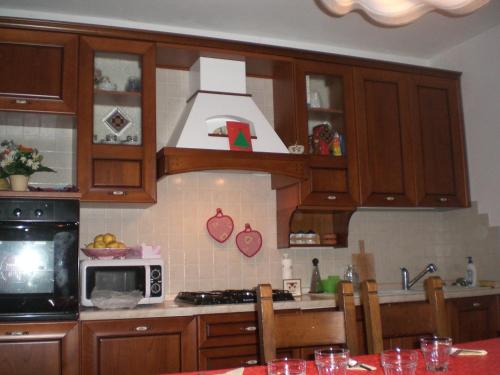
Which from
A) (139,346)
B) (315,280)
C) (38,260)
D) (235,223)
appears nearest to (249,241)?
(235,223)

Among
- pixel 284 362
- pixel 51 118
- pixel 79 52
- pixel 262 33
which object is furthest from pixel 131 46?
pixel 284 362

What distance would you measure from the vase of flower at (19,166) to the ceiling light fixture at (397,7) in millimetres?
1884

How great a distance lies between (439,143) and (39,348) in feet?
9.63

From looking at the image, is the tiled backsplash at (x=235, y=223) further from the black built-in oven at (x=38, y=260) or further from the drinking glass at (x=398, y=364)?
the drinking glass at (x=398, y=364)

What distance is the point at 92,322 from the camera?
260cm

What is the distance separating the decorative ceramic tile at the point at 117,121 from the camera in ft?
9.97

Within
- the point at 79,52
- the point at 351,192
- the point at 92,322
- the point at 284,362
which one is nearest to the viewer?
the point at 284,362

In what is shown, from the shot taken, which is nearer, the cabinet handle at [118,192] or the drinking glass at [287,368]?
the drinking glass at [287,368]

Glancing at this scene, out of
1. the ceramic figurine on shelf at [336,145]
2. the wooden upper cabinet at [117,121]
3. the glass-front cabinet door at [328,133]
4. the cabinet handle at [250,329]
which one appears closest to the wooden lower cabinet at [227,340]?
the cabinet handle at [250,329]

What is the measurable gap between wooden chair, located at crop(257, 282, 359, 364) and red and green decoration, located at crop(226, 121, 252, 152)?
144 centimetres

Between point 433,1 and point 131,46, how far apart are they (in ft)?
6.81

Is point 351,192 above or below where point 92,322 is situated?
above

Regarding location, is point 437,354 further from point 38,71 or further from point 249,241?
point 38,71

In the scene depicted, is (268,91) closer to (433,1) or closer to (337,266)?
(337,266)
